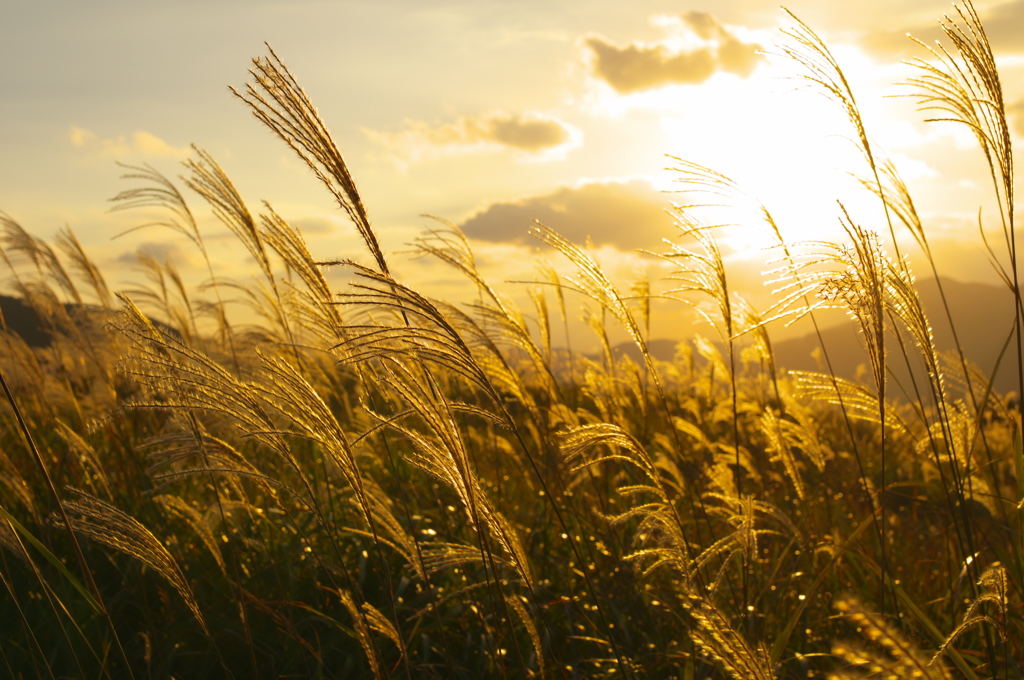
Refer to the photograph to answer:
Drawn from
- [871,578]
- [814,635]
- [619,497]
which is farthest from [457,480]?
[619,497]

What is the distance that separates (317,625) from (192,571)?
87 centimetres

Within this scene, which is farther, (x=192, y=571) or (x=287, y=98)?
(x=192, y=571)

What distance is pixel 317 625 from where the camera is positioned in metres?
3.01

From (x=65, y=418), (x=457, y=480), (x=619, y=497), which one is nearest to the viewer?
(x=457, y=480)

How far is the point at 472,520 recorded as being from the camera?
4.53ft

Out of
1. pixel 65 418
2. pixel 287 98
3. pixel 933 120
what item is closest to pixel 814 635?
pixel 933 120

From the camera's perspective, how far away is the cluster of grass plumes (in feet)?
5.22

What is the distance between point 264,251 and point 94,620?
2096mm

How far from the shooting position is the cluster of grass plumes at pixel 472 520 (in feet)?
5.22

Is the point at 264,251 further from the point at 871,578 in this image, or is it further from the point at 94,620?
the point at 871,578

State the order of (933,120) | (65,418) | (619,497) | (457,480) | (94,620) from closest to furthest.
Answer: (457,480) → (933,120) → (94,620) → (619,497) → (65,418)

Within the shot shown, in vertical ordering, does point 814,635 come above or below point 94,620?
below

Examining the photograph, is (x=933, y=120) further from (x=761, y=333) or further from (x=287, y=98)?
(x=287, y=98)

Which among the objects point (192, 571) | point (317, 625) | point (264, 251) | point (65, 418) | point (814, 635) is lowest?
point (814, 635)
